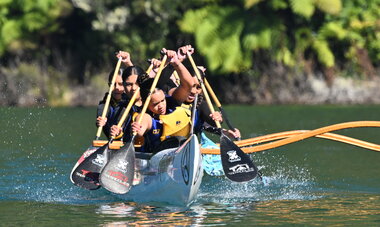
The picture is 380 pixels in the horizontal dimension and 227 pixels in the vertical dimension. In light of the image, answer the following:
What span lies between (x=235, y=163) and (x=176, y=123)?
87 centimetres

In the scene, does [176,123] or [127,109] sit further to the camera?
[127,109]

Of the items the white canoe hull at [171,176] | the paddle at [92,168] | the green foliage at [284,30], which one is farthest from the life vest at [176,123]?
the green foliage at [284,30]

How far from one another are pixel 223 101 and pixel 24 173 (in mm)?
16261

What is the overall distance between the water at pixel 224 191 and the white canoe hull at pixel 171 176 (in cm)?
16

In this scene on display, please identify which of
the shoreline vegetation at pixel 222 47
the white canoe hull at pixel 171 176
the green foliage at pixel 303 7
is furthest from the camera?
the shoreline vegetation at pixel 222 47

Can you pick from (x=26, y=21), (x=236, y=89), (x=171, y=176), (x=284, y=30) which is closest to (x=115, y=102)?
(x=171, y=176)

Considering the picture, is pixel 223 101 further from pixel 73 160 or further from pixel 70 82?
pixel 73 160

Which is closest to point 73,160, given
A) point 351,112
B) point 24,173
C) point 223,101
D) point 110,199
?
point 24,173

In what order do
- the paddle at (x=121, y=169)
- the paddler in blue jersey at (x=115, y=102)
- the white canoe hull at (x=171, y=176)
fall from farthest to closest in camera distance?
the paddler in blue jersey at (x=115, y=102) → the paddle at (x=121, y=169) → the white canoe hull at (x=171, y=176)

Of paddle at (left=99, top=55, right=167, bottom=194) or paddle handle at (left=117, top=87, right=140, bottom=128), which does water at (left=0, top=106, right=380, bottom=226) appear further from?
paddle handle at (left=117, top=87, right=140, bottom=128)

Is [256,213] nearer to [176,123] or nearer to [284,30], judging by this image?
[176,123]

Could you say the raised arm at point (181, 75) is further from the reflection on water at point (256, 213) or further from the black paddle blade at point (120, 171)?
the reflection on water at point (256, 213)

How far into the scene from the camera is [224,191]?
12172mm

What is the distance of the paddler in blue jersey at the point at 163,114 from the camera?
1116 cm
